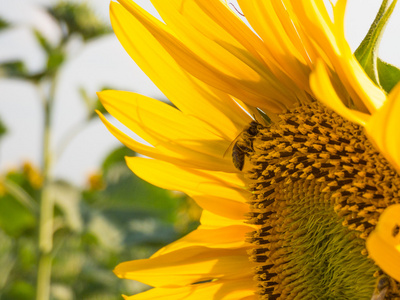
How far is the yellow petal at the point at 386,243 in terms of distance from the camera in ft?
1.96

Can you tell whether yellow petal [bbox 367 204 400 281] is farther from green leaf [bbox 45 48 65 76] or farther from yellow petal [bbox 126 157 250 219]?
green leaf [bbox 45 48 65 76]

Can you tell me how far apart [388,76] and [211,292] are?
524 mm

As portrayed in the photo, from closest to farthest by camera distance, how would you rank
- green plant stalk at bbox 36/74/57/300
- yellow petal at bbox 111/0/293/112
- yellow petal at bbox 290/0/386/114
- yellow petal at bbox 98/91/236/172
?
yellow petal at bbox 290/0/386/114
yellow petal at bbox 111/0/293/112
yellow petal at bbox 98/91/236/172
green plant stalk at bbox 36/74/57/300

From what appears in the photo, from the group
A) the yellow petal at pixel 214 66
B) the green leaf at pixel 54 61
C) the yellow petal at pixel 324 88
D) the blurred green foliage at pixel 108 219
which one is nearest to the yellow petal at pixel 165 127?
the yellow petal at pixel 214 66

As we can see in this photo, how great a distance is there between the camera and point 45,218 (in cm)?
279

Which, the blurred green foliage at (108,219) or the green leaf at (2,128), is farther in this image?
the green leaf at (2,128)

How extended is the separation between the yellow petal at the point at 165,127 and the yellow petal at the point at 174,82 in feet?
0.07

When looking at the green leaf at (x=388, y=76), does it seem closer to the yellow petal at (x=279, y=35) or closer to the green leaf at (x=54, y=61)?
the yellow petal at (x=279, y=35)

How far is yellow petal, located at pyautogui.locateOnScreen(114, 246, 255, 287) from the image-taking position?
1128 mm

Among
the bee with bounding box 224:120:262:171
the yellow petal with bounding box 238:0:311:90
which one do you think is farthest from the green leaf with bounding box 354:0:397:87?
the bee with bounding box 224:120:262:171

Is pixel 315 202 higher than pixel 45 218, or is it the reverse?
pixel 45 218

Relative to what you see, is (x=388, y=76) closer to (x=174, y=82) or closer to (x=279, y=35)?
(x=279, y=35)

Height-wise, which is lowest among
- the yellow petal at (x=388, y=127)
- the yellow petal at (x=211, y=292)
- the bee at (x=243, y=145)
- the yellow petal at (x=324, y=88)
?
the yellow petal at (x=388, y=127)

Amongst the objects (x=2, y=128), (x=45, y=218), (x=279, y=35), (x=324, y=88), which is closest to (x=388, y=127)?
(x=324, y=88)
